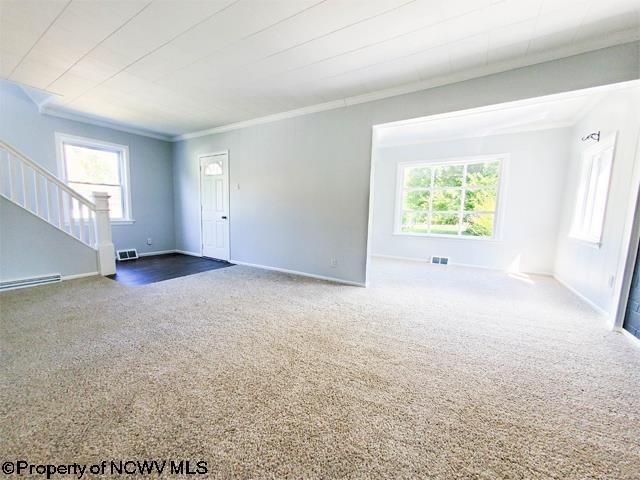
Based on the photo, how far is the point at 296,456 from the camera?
3.68ft

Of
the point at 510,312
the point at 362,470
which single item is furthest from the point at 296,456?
the point at 510,312

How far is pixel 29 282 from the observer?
3250mm

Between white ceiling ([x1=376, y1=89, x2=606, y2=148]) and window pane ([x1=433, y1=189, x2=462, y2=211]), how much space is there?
3.58 feet

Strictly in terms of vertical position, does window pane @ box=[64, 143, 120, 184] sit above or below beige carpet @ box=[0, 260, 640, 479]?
above

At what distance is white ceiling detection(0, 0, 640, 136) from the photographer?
191 centimetres

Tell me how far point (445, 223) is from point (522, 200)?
53.9 inches

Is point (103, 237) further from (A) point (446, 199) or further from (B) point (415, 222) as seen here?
(A) point (446, 199)

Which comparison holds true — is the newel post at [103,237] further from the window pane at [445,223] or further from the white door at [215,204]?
the window pane at [445,223]

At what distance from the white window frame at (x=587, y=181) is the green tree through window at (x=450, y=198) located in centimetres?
118

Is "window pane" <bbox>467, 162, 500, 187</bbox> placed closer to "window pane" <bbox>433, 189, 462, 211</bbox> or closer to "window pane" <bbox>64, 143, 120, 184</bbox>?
"window pane" <bbox>433, 189, 462, 211</bbox>

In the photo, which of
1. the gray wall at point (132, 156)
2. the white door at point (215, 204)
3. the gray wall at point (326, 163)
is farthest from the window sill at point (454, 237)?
the gray wall at point (132, 156)

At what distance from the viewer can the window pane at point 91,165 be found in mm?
4559

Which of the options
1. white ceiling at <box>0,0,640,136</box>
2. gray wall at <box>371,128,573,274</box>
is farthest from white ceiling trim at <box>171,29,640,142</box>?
gray wall at <box>371,128,573,274</box>

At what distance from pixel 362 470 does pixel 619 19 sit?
11.5 ft
